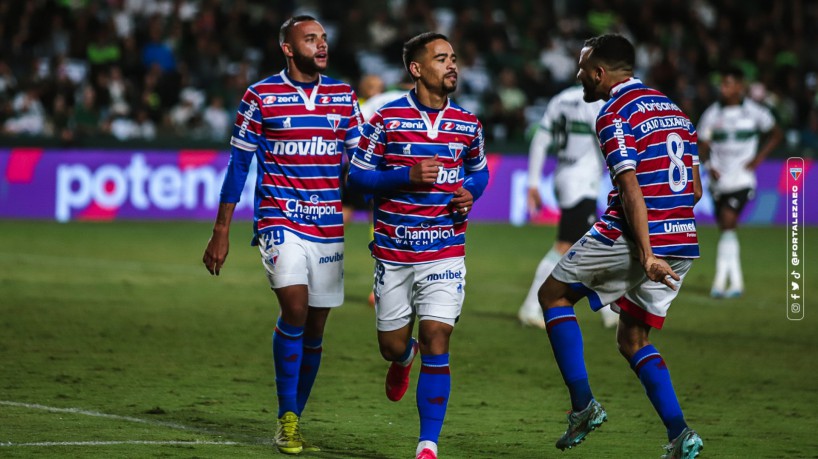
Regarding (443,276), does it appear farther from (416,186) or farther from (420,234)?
(416,186)

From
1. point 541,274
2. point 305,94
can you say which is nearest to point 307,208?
point 305,94

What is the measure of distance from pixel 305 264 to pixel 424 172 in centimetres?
96

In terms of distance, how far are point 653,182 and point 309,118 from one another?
187cm

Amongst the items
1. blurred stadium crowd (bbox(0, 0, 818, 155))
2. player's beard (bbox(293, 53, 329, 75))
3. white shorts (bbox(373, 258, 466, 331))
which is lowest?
white shorts (bbox(373, 258, 466, 331))

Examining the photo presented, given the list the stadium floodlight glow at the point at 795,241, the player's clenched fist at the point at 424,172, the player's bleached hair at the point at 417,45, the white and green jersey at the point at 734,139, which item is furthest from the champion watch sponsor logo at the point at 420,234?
the white and green jersey at the point at 734,139

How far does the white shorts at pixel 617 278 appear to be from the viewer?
629 centimetres

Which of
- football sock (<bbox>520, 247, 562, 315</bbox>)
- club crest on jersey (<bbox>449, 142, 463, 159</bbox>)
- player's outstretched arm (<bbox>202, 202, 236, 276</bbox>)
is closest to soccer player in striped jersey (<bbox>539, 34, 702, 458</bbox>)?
club crest on jersey (<bbox>449, 142, 463, 159</bbox>)

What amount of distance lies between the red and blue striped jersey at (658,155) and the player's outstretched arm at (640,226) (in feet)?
0.39

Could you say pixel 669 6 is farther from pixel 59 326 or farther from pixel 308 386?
pixel 308 386

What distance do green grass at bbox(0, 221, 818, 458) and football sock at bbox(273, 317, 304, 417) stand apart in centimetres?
31

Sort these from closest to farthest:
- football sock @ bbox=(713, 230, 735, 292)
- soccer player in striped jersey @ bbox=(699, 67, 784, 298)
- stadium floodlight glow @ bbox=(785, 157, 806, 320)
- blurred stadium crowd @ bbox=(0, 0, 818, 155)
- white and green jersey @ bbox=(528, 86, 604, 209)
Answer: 1. white and green jersey @ bbox=(528, 86, 604, 209)
2. stadium floodlight glow @ bbox=(785, 157, 806, 320)
3. football sock @ bbox=(713, 230, 735, 292)
4. soccer player in striped jersey @ bbox=(699, 67, 784, 298)
5. blurred stadium crowd @ bbox=(0, 0, 818, 155)

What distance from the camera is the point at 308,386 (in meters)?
6.81

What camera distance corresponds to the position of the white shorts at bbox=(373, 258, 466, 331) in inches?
244

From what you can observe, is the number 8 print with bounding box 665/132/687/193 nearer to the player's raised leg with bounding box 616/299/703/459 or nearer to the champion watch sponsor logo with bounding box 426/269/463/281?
the player's raised leg with bounding box 616/299/703/459
